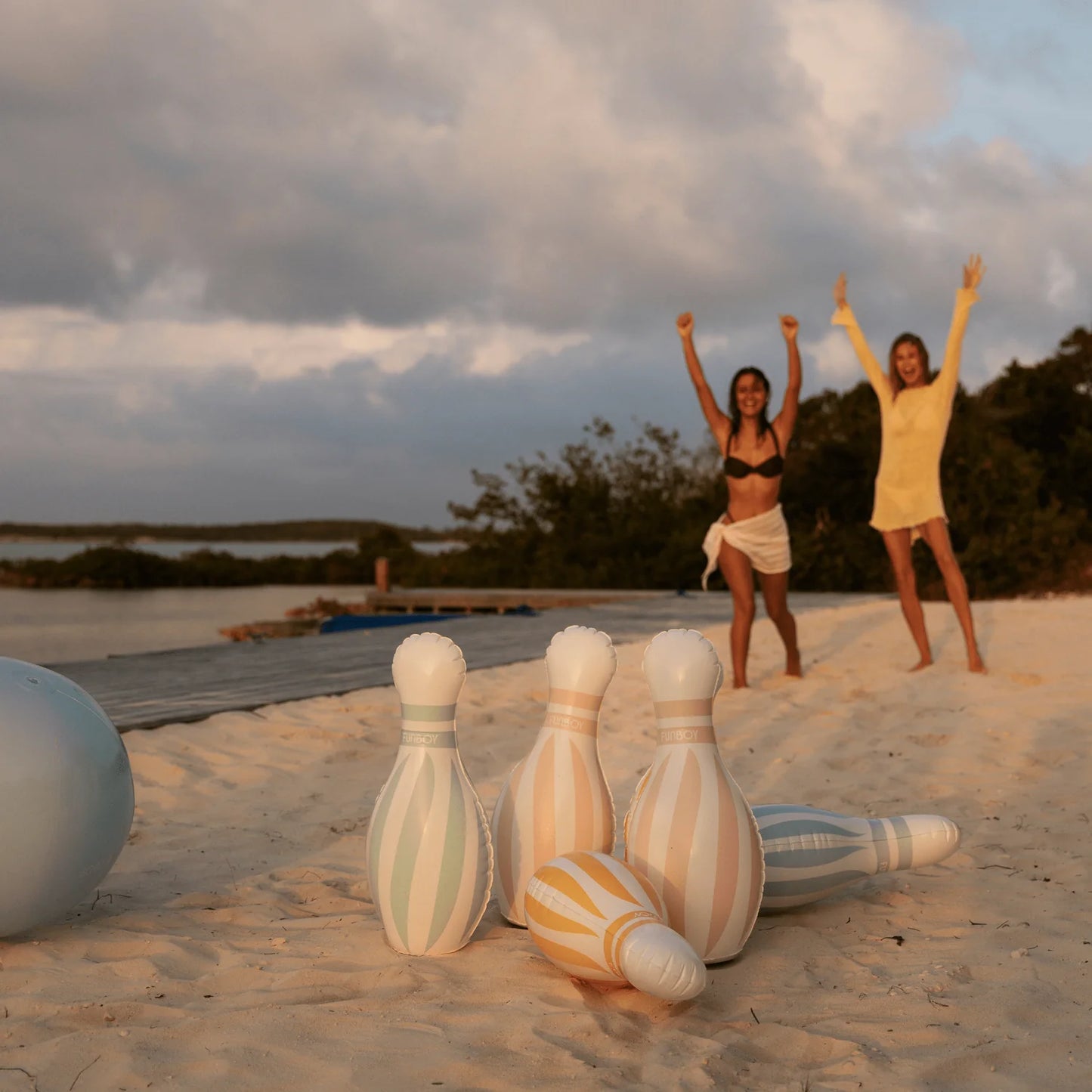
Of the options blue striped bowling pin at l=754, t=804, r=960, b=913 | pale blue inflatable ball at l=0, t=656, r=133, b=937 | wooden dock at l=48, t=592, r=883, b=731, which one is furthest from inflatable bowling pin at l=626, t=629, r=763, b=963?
wooden dock at l=48, t=592, r=883, b=731

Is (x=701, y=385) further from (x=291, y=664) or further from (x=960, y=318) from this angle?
(x=291, y=664)

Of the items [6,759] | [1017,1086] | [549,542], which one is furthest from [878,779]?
[549,542]

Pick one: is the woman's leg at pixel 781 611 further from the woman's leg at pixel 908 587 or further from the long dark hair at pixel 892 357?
the long dark hair at pixel 892 357

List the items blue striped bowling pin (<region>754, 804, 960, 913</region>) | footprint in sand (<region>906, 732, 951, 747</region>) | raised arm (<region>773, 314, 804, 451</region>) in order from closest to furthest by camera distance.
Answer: blue striped bowling pin (<region>754, 804, 960, 913</region>), footprint in sand (<region>906, 732, 951, 747</region>), raised arm (<region>773, 314, 804, 451</region>)

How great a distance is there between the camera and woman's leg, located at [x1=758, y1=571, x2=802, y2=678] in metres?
6.37

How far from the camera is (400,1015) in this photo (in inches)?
85.2

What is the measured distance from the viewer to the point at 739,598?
633cm

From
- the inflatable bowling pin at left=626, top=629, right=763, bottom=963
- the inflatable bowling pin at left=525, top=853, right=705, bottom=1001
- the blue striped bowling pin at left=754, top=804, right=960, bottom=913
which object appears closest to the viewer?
the inflatable bowling pin at left=525, top=853, right=705, bottom=1001

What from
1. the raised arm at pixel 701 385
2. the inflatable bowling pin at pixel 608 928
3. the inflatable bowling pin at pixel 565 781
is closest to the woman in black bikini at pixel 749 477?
the raised arm at pixel 701 385

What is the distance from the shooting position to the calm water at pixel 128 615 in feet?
53.2

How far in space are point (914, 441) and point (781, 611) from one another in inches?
53.2

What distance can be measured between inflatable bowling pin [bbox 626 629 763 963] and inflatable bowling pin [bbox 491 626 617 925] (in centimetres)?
12

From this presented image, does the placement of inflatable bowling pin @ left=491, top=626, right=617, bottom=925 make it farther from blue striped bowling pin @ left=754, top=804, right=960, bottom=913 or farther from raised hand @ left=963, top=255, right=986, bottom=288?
raised hand @ left=963, top=255, right=986, bottom=288

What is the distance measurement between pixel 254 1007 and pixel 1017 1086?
1.44m
